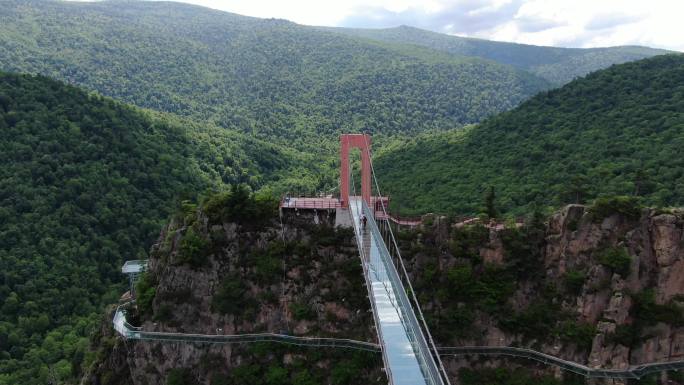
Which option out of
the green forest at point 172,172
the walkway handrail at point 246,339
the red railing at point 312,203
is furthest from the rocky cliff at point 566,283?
the red railing at point 312,203

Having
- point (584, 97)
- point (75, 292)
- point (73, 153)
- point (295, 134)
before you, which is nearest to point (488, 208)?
point (584, 97)

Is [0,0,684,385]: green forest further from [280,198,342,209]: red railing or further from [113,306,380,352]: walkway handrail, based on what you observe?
[280,198,342,209]: red railing

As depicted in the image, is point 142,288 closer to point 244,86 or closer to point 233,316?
point 233,316

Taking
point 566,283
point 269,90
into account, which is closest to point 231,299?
point 566,283

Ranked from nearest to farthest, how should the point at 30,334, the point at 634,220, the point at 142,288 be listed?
1. the point at 634,220
2. the point at 142,288
3. the point at 30,334

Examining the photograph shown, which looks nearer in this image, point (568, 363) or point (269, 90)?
point (568, 363)

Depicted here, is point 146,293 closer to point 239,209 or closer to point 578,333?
point 239,209
